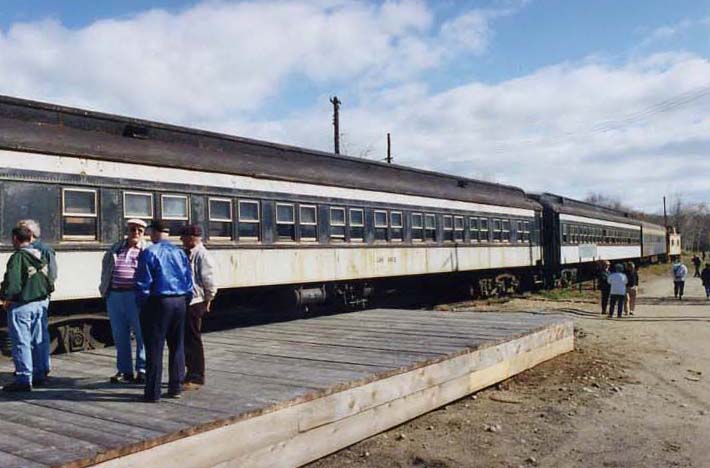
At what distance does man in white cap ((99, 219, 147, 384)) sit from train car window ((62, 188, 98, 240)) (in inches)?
128

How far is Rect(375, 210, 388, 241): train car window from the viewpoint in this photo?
1524cm

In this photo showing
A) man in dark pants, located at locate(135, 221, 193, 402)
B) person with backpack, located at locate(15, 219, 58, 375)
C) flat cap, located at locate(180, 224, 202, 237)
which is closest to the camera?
man in dark pants, located at locate(135, 221, 193, 402)

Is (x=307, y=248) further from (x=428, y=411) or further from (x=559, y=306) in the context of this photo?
(x=559, y=306)

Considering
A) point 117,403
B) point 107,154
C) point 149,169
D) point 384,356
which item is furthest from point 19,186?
point 384,356

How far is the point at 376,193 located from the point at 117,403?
34.6 ft

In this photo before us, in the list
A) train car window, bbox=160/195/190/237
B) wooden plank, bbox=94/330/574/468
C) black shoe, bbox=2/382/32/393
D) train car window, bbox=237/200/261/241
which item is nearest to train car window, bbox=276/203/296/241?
train car window, bbox=237/200/261/241

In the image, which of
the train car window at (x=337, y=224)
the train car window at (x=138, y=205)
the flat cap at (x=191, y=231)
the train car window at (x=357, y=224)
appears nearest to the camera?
the flat cap at (x=191, y=231)

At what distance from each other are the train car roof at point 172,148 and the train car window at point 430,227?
603 mm

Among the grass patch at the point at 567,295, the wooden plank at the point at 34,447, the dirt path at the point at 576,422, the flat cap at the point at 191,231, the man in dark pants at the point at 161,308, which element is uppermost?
the flat cap at the point at 191,231

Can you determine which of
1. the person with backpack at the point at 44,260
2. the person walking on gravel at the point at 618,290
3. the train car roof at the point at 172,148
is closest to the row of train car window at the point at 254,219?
the train car roof at the point at 172,148

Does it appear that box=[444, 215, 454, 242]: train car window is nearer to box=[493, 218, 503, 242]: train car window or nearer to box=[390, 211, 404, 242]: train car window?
box=[390, 211, 404, 242]: train car window

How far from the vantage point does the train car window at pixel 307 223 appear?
510 inches

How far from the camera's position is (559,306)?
2048cm

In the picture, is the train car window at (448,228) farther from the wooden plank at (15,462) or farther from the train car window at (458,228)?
the wooden plank at (15,462)
